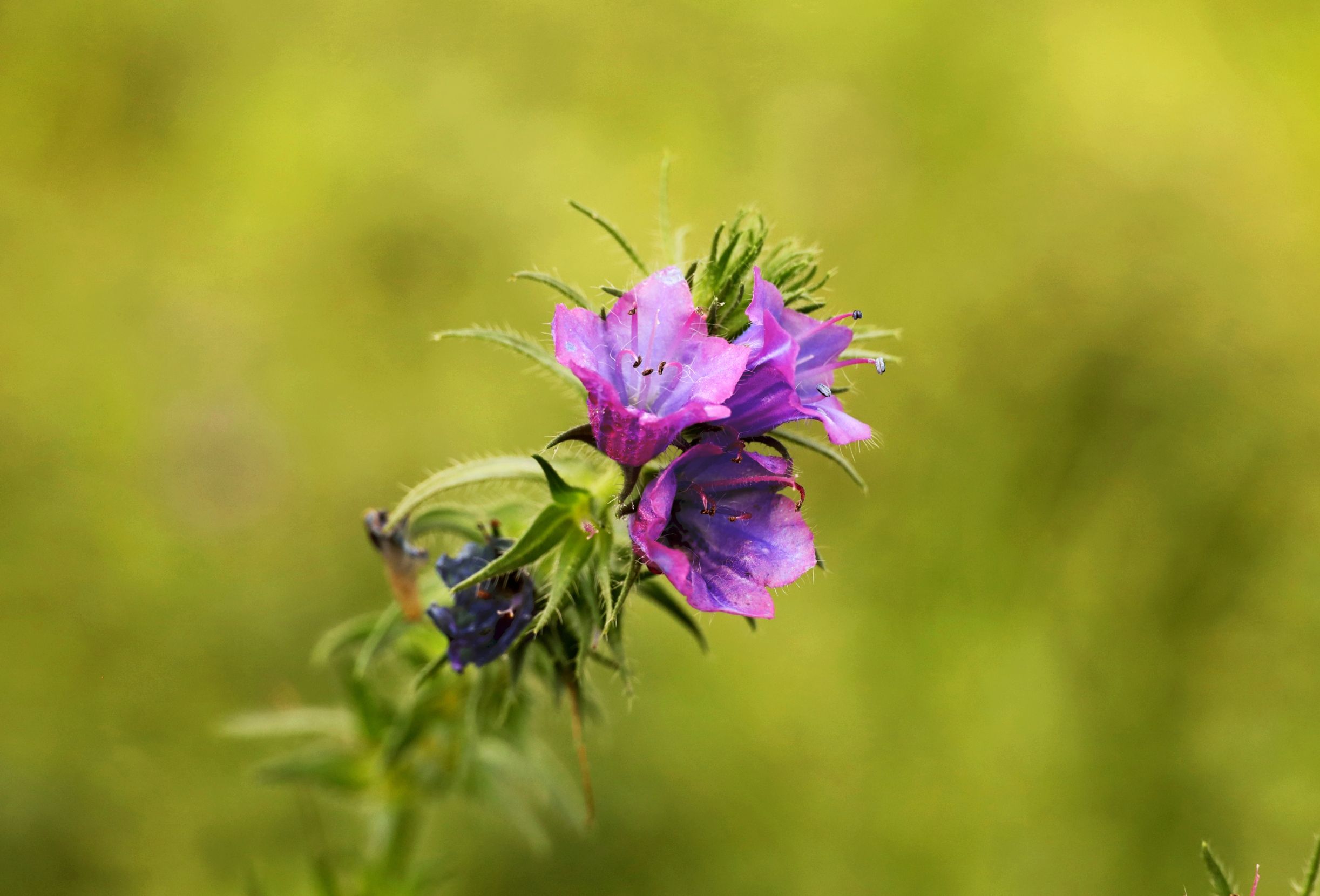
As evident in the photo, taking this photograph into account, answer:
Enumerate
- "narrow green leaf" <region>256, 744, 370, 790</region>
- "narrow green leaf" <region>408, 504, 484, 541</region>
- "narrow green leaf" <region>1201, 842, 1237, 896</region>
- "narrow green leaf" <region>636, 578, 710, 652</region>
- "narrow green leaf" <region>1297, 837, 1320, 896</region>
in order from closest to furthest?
1. "narrow green leaf" <region>1297, 837, 1320, 896</region>
2. "narrow green leaf" <region>1201, 842, 1237, 896</region>
3. "narrow green leaf" <region>636, 578, 710, 652</region>
4. "narrow green leaf" <region>408, 504, 484, 541</region>
5. "narrow green leaf" <region>256, 744, 370, 790</region>

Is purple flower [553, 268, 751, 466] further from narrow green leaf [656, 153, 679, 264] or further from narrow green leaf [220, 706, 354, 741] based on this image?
narrow green leaf [220, 706, 354, 741]

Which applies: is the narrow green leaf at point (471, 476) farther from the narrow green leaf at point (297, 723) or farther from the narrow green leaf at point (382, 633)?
the narrow green leaf at point (297, 723)

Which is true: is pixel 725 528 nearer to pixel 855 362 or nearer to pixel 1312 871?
pixel 855 362

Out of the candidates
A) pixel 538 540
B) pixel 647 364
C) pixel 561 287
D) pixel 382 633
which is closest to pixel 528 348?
pixel 561 287

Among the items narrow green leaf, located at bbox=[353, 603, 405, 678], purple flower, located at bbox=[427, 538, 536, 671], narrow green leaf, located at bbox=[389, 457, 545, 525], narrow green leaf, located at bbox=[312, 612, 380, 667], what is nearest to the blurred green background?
narrow green leaf, located at bbox=[312, 612, 380, 667]

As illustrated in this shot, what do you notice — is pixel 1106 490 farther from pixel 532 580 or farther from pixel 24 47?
pixel 24 47
